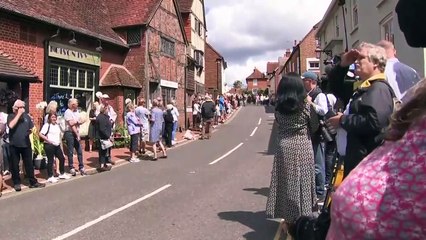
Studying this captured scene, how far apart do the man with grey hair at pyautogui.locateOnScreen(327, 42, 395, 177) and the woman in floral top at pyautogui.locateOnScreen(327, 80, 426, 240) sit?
169 centimetres

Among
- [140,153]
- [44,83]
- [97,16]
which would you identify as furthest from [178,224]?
[97,16]

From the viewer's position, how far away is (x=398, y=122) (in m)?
1.47

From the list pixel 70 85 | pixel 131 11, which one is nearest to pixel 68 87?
pixel 70 85

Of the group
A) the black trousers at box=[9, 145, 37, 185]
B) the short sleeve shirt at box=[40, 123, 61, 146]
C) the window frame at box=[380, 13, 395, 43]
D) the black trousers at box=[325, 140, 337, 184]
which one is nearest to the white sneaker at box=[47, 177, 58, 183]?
the black trousers at box=[9, 145, 37, 185]

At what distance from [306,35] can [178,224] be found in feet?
150

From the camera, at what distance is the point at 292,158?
5035 millimetres

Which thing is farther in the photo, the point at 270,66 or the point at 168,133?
the point at 270,66

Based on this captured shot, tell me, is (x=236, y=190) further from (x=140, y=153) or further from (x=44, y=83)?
(x=44, y=83)

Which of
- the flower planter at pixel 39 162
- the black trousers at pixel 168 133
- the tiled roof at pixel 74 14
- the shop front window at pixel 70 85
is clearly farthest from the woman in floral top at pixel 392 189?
the black trousers at pixel 168 133

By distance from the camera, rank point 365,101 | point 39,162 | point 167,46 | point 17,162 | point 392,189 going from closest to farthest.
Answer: point 392,189, point 365,101, point 17,162, point 39,162, point 167,46

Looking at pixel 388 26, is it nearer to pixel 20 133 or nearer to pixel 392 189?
pixel 20 133

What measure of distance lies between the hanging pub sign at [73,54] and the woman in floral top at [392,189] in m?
15.3

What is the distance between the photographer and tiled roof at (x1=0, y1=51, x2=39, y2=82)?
11953 mm

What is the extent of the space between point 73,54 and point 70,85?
46.6 inches
